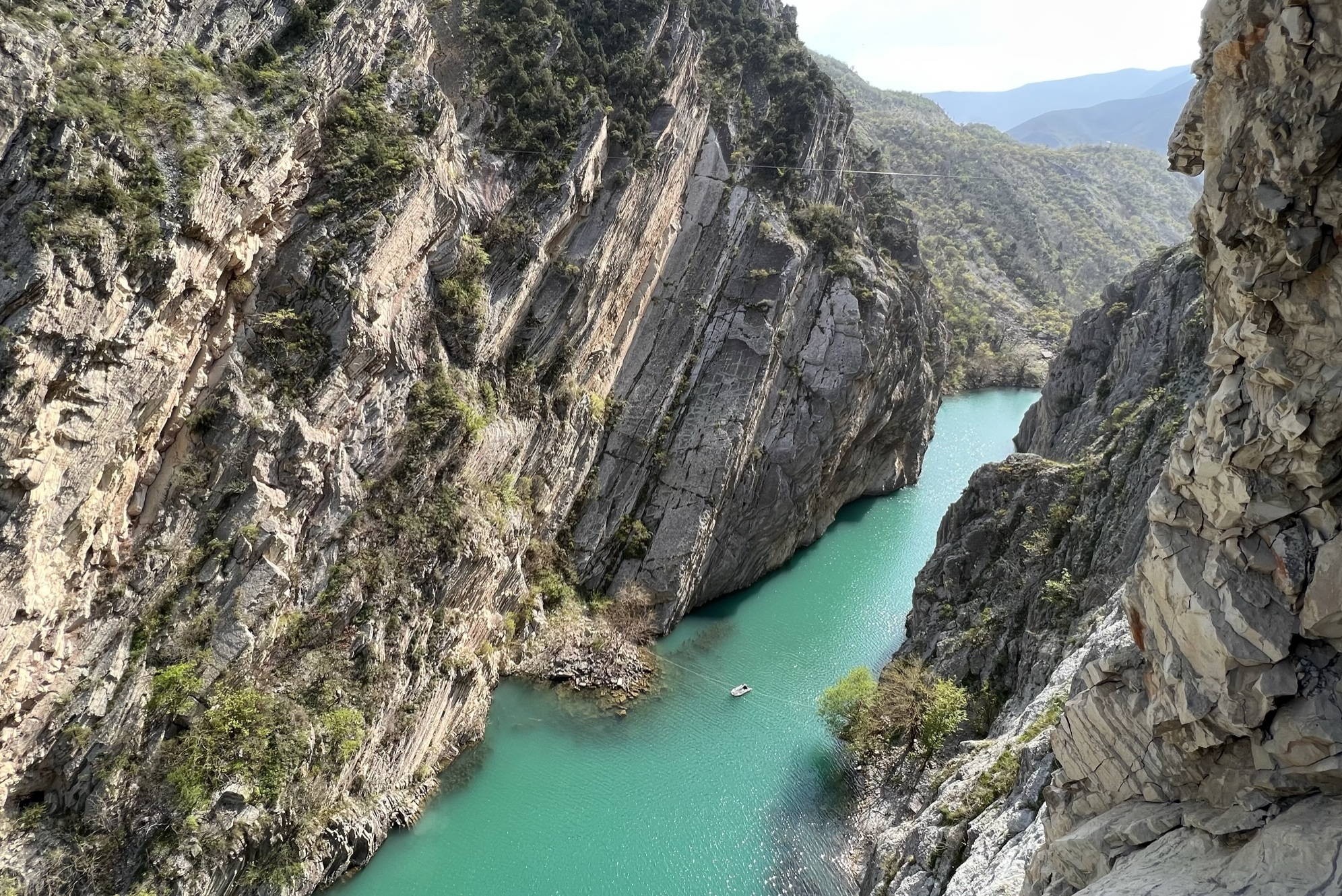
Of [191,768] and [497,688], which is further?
[497,688]

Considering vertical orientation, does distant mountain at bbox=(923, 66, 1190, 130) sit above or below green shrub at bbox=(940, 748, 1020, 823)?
above

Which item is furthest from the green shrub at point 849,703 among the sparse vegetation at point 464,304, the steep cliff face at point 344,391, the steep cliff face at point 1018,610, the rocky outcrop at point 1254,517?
the sparse vegetation at point 464,304

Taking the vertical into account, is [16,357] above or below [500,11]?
below

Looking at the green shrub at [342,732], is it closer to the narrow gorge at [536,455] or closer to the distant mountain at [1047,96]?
the narrow gorge at [536,455]

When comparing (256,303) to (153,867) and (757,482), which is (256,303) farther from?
(757,482)

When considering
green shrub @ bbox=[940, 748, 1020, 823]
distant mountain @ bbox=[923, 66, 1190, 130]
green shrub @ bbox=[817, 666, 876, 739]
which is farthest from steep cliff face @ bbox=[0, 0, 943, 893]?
distant mountain @ bbox=[923, 66, 1190, 130]

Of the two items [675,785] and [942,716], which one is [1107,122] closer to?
[942,716]

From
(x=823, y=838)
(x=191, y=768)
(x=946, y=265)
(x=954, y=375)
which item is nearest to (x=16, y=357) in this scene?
(x=191, y=768)

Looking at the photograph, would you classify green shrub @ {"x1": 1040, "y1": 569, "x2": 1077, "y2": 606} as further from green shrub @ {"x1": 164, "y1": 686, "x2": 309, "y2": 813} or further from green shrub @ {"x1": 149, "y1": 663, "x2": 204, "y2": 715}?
green shrub @ {"x1": 149, "y1": 663, "x2": 204, "y2": 715}
